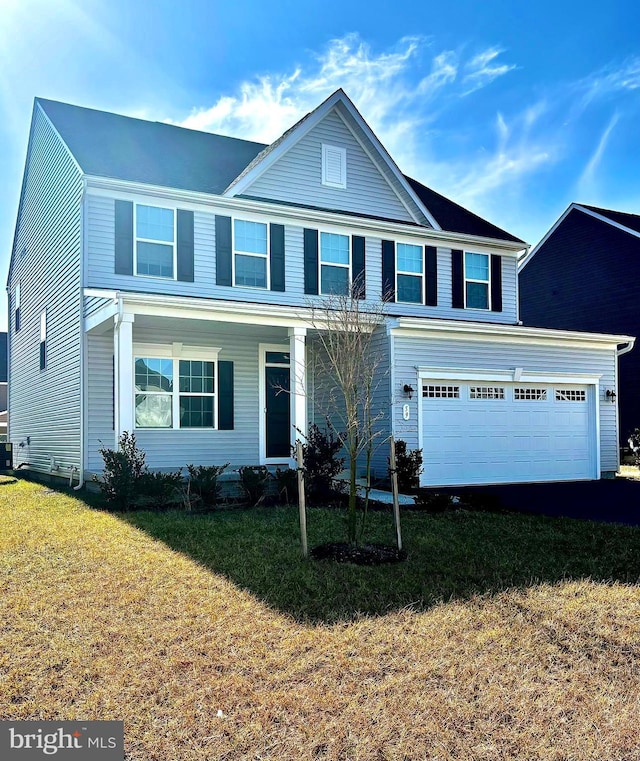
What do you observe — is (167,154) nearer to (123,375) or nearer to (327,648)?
(123,375)

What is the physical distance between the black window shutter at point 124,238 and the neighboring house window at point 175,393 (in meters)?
1.80

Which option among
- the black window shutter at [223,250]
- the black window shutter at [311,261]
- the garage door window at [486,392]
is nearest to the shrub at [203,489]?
the black window shutter at [223,250]

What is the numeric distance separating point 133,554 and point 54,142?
1179 cm

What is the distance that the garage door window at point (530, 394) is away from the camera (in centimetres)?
1366

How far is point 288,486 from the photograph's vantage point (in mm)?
10789

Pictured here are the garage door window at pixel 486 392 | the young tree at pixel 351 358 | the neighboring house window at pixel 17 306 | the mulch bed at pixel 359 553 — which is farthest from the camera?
the neighboring house window at pixel 17 306

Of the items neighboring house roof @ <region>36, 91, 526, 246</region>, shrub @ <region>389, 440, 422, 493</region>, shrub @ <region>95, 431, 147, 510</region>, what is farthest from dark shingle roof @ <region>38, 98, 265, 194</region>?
shrub @ <region>389, 440, 422, 493</region>

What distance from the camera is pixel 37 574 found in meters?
5.83

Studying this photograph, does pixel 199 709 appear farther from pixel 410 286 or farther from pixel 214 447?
pixel 410 286

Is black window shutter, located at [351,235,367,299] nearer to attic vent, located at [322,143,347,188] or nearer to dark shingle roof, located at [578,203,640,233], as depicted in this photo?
attic vent, located at [322,143,347,188]

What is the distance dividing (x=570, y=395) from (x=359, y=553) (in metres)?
9.61

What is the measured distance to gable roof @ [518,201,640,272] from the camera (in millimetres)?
21109

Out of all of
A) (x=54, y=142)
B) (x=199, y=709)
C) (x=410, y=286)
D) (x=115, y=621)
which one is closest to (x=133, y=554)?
(x=115, y=621)

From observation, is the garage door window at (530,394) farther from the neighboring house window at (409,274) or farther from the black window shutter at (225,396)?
the black window shutter at (225,396)
